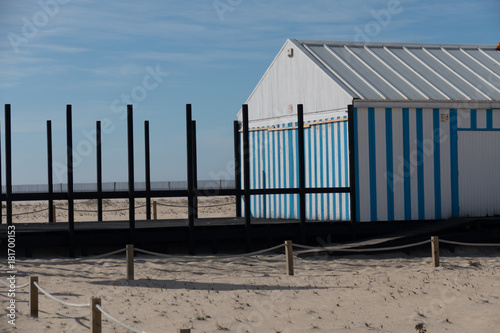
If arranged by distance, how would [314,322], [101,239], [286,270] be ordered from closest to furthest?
[314,322], [286,270], [101,239]

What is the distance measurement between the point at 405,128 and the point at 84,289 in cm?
958

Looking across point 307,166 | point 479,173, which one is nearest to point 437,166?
point 479,173

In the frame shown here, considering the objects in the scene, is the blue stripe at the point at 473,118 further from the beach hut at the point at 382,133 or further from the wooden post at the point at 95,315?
the wooden post at the point at 95,315

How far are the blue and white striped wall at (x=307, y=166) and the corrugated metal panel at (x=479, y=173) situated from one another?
3413 millimetres

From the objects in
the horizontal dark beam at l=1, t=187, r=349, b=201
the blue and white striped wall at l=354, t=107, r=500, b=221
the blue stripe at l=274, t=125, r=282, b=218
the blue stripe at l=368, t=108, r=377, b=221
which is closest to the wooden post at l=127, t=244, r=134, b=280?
the horizontal dark beam at l=1, t=187, r=349, b=201

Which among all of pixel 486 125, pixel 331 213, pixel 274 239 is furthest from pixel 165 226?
pixel 486 125

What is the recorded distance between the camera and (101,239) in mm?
17234

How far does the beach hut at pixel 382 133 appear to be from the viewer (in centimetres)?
1884

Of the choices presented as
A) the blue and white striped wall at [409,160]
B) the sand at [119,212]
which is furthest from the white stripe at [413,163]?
the sand at [119,212]

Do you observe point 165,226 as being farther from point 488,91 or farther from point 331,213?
point 488,91

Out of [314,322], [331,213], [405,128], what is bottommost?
[314,322]

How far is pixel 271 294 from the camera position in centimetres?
1305

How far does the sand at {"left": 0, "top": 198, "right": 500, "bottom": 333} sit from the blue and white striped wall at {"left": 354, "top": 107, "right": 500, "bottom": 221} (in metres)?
1.76

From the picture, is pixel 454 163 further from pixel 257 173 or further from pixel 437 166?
pixel 257 173
